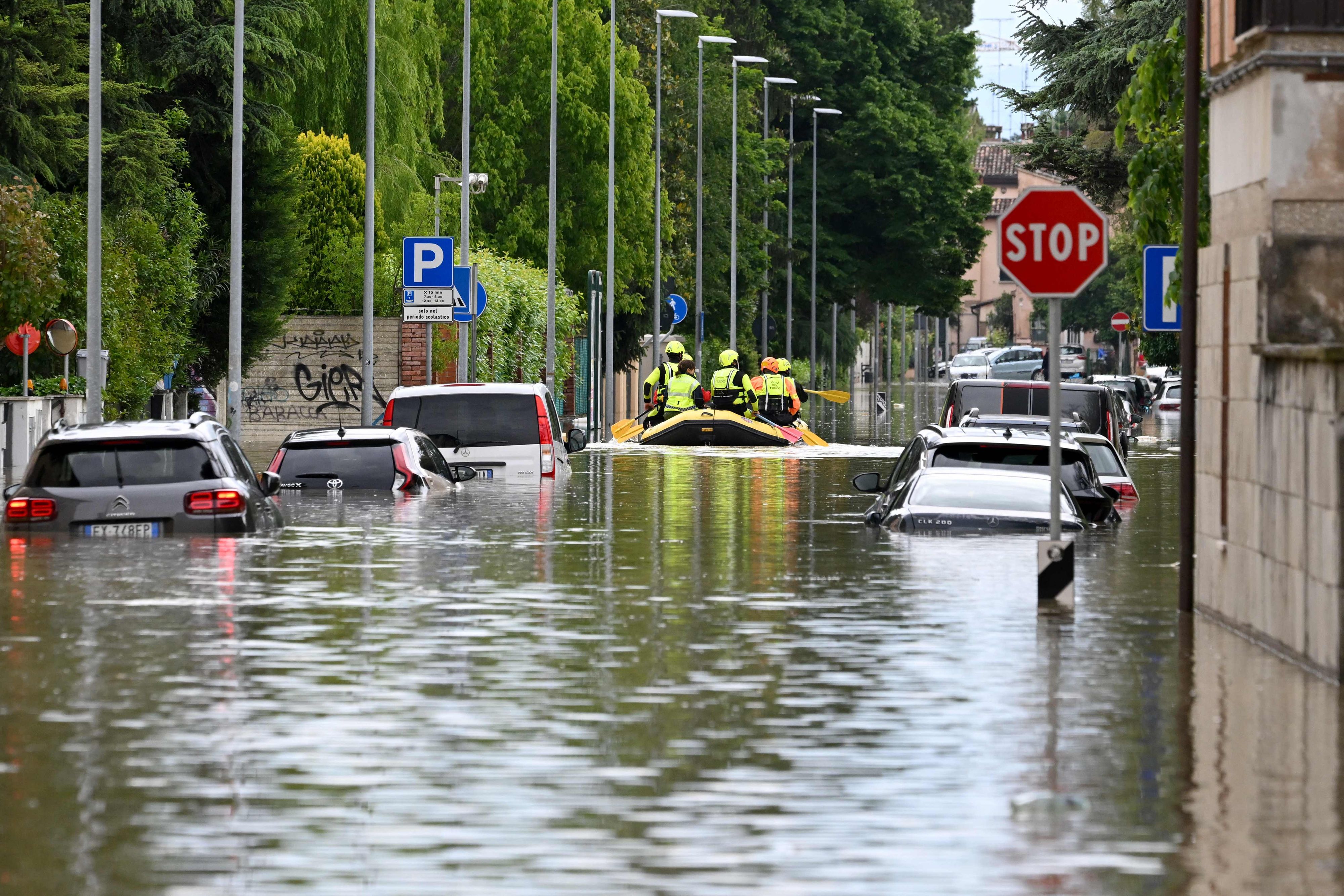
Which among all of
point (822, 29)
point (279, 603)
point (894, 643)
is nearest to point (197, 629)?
point (279, 603)

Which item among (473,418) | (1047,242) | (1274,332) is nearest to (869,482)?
(1047,242)

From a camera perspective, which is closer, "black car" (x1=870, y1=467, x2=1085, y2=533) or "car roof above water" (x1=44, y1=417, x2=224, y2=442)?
"car roof above water" (x1=44, y1=417, x2=224, y2=442)

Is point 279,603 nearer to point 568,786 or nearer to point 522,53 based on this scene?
point 568,786

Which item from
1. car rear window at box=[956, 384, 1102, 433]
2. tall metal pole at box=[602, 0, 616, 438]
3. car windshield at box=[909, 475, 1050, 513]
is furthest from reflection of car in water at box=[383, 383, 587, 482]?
tall metal pole at box=[602, 0, 616, 438]

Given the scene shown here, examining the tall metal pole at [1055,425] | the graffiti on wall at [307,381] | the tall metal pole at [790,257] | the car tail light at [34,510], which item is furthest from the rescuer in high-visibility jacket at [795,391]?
the tall metal pole at [790,257]

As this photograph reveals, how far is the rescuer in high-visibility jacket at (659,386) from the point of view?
4288 centimetres

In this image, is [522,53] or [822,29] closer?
[522,53]

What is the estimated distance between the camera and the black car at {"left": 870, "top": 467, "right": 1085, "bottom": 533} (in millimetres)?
20141

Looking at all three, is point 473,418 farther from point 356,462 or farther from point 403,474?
point 403,474

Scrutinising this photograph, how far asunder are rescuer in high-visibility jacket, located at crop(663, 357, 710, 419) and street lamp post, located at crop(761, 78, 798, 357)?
3606 cm

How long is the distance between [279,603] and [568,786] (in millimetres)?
7038

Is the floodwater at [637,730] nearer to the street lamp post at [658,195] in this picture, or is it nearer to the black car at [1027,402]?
the black car at [1027,402]

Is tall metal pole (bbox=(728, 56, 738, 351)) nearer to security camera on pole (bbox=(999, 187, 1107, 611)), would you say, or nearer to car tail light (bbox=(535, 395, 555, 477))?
car tail light (bbox=(535, 395, 555, 477))

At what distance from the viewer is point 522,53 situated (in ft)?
220
